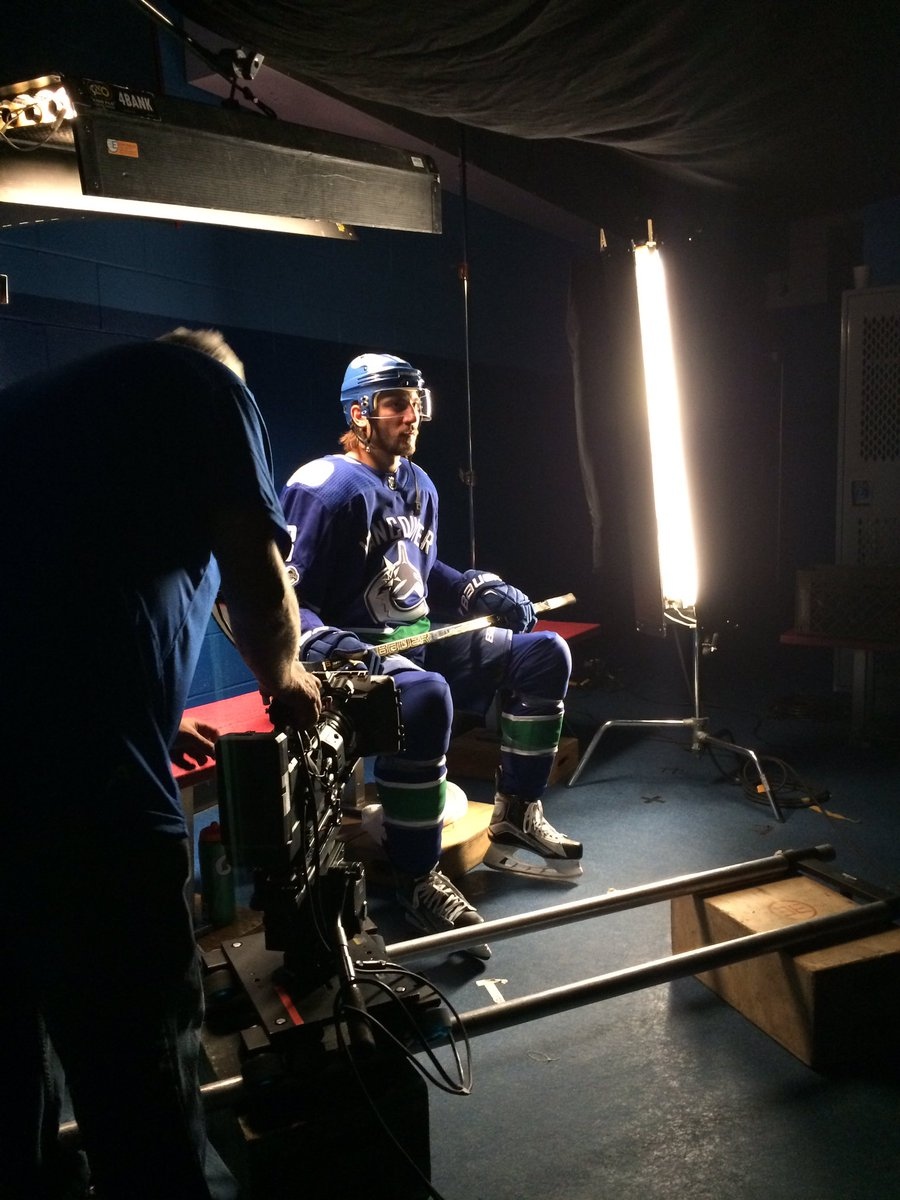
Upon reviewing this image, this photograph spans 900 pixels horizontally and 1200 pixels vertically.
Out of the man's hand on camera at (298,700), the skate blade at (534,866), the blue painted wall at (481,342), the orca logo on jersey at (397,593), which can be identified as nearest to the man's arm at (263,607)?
the man's hand on camera at (298,700)

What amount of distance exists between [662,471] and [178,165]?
1.87 meters

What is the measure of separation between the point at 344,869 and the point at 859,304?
3.98 m

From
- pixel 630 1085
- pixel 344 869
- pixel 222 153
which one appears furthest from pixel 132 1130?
pixel 222 153

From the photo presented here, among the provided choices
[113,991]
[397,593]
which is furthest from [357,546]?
[113,991]

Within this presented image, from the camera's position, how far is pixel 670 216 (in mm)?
4418

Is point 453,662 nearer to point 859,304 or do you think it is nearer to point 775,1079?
point 775,1079

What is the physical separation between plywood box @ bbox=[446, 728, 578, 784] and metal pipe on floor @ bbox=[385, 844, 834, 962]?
1.46m

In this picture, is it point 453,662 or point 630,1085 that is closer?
point 630,1085

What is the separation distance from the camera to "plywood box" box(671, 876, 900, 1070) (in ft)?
5.92

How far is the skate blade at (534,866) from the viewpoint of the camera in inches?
108

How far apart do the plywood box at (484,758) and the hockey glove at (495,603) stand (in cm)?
74

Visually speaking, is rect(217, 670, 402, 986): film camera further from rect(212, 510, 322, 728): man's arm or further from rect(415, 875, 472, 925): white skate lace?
rect(415, 875, 472, 925): white skate lace

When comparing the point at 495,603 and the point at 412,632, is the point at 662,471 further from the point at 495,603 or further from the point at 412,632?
the point at 412,632

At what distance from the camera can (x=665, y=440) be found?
10.4ft
